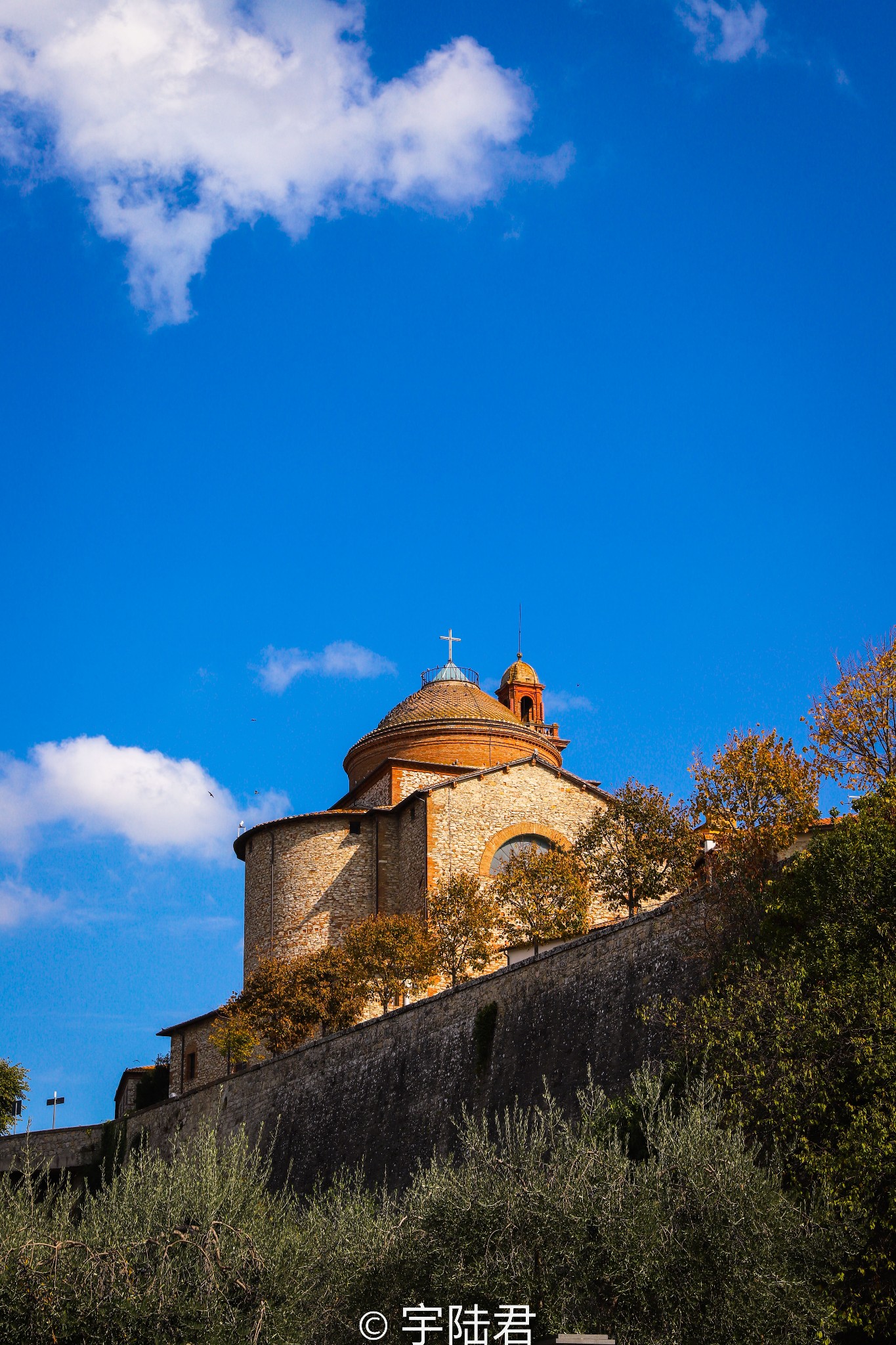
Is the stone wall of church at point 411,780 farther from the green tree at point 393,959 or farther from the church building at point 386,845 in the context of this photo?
the green tree at point 393,959

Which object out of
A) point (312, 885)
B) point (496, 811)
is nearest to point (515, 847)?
point (496, 811)

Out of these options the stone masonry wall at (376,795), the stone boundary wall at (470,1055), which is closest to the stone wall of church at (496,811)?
the stone masonry wall at (376,795)

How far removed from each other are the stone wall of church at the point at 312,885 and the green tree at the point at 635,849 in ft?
26.9

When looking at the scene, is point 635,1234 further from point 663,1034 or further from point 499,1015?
point 499,1015

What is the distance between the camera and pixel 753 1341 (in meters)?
11.5

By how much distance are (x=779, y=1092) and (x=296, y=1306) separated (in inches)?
207

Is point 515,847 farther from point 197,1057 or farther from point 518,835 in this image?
point 197,1057

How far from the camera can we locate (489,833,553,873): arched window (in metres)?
34.2

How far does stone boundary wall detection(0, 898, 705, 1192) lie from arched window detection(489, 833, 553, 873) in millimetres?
8730

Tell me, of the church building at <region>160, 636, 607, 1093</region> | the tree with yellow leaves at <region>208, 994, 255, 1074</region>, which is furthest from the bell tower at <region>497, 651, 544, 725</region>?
the tree with yellow leaves at <region>208, 994, 255, 1074</region>

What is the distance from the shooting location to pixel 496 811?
34.7 metres

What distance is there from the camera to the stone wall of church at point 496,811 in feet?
111

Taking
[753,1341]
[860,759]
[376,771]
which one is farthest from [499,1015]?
[376,771]

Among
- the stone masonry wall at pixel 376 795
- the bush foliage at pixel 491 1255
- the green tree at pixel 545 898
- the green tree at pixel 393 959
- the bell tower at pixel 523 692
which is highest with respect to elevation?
the bell tower at pixel 523 692
